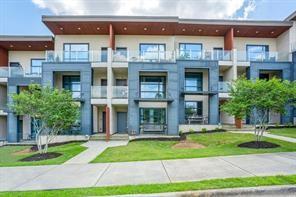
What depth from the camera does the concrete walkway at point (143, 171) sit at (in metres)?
7.47

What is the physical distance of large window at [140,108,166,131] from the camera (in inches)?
898

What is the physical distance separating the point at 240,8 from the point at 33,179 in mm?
25824

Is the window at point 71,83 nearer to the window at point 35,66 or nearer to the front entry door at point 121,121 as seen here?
the front entry door at point 121,121

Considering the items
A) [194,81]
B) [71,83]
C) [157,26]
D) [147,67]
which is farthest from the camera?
[194,81]

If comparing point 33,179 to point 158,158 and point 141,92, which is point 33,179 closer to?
point 158,158

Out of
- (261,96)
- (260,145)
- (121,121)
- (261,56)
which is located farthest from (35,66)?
(261,56)

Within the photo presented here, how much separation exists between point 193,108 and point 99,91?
10266mm

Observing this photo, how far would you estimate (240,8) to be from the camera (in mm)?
25438

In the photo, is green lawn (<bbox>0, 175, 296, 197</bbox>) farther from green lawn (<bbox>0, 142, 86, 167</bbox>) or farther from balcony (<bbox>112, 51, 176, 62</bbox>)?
balcony (<bbox>112, 51, 176, 62</bbox>)

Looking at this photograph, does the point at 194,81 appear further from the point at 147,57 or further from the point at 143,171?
the point at 143,171

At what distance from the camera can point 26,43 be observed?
84.9 ft

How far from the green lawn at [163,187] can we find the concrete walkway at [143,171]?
1.73 feet

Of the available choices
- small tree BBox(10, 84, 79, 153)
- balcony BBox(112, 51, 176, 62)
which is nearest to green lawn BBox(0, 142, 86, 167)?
small tree BBox(10, 84, 79, 153)

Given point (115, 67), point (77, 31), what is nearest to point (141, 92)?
point (115, 67)
